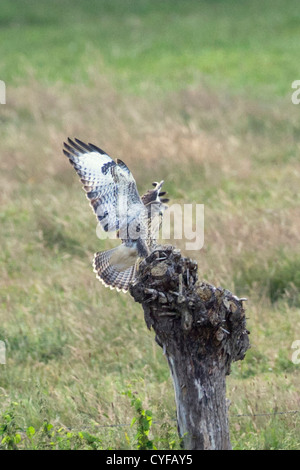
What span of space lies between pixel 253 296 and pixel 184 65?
39.6 feet

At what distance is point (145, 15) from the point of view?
86.1 feet

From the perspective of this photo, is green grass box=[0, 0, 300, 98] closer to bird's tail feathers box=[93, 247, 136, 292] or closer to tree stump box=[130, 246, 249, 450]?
bird's tail feathers box=[93, 247, 136, 292]

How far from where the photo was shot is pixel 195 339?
12.9 ft

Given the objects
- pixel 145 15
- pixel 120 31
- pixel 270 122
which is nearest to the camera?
pixel 270 122

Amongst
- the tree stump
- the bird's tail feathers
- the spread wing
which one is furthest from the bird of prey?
the tree stump

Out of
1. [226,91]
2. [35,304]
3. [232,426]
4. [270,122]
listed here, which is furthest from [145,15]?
[232,426]

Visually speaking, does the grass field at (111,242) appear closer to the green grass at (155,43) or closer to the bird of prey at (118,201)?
the green grass at (155,43)

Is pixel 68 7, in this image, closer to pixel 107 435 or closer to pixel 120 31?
pixel 120 31

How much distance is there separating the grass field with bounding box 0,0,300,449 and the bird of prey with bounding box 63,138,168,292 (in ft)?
2.89

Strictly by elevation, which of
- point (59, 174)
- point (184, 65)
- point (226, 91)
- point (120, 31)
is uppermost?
point (120, 31)

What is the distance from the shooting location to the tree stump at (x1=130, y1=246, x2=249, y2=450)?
12.8 ft

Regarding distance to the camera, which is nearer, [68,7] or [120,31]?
[120,31]

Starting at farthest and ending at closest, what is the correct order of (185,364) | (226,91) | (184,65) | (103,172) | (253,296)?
(184,65)
(226,91)
(253,296)
(103,172)
(185,364)

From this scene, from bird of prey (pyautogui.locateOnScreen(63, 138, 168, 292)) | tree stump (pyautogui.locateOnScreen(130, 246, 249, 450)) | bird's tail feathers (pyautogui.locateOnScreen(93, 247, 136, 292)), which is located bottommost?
tree stump (pyautogui.locateOnScreen(130, 246, 249, 450))
